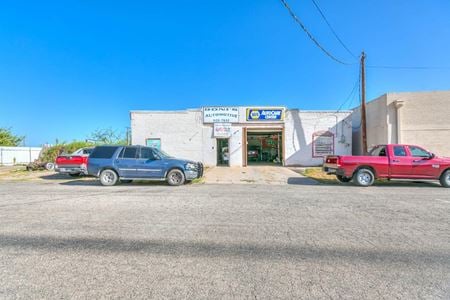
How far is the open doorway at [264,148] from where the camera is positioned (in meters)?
22.5

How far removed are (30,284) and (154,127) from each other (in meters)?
18.8

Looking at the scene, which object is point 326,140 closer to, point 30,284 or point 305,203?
point 305,203

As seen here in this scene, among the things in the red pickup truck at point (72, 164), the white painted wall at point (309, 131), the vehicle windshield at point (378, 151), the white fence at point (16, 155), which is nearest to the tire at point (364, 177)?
the vehicle windshield at point (378, 151)

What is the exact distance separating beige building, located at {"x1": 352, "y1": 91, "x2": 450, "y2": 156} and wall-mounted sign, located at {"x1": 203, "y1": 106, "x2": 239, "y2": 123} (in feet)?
36.8

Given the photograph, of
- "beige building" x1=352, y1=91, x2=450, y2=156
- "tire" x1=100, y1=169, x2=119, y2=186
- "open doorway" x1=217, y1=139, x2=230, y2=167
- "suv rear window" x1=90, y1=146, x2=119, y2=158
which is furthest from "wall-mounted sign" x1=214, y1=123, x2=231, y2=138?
"beige building" x1=352, y1=91, x2=450, y2=156

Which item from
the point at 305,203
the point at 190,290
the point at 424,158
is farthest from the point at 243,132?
the point at 190,290

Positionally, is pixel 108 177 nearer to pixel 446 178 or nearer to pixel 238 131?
pixel 238 131

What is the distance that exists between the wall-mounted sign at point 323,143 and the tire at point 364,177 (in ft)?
32.3

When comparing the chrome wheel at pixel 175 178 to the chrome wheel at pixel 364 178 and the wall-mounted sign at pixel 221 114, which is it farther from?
the wall-mounted sign at pixel 221 114

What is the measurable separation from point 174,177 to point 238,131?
10715 millimetres

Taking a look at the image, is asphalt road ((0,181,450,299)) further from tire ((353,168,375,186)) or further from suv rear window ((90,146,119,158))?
suv rear window ((90,146,119,158))

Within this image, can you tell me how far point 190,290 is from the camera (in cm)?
257

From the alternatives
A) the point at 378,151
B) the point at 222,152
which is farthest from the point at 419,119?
the point at 222,152

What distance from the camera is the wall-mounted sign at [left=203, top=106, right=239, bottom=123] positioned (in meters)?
20.3
